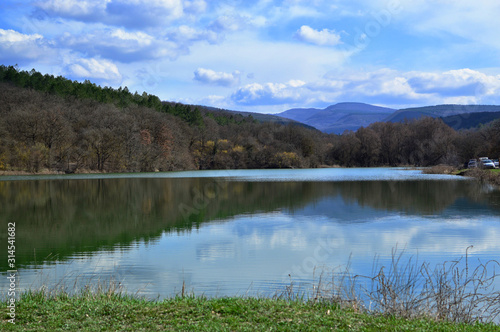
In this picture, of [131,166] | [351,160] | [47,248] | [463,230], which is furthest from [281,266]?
[351,160]

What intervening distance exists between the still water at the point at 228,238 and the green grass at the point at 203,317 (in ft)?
6.10

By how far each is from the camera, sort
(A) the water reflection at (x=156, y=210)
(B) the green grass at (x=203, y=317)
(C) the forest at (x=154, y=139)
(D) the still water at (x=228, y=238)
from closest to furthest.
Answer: (B) the green grass at (x=203, y=317), (D) the still water at (x=228, y=238), (A) the water reflection at (x=156, y=210), (C) the forest at (x=154, y=139)

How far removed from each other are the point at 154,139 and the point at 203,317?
8471 cm

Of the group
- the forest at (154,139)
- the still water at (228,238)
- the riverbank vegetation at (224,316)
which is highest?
the forest at (154,139)

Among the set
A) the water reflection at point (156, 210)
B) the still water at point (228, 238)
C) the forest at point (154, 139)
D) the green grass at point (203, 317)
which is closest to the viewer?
the green grass at point (203, 317)

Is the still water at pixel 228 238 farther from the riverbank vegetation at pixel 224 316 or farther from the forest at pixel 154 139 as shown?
the forest at pixel 154 139

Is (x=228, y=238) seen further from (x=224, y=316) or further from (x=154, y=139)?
(x=154, y=139)

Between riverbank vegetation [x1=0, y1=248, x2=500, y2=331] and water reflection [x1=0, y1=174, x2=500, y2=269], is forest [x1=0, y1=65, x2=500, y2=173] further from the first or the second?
riverbank vegetation [x1=0, y1=248, x2=500, y2=331]

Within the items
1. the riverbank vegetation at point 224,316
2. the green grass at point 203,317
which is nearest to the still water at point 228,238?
the riverbank vegetation at point 224,316

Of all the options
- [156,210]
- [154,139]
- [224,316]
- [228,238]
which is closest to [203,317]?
[224,316]

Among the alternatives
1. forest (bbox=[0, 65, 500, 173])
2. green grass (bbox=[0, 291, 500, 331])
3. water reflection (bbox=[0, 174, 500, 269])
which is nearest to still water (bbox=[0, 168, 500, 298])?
water reflection (bbox=[0, 174, 500, 269])

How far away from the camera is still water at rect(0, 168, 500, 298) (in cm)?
1073

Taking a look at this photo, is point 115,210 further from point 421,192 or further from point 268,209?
point 421,192

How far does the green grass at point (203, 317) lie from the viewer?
618cm
